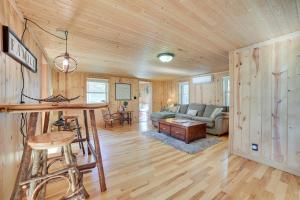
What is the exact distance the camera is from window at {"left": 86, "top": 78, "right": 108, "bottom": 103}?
19.8 ft

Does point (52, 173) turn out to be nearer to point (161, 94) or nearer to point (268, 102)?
point (268, 102)

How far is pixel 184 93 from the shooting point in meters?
7.28

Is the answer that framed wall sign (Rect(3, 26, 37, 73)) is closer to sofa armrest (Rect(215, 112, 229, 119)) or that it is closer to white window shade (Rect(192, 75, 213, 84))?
sofa armrest (Rect(215, 112, 229, 119))

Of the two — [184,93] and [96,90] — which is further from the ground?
[96,90]

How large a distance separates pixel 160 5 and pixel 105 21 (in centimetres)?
76

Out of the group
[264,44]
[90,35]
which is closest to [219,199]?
[264,44]

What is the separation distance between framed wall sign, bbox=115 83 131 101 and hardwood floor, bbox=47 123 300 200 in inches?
156

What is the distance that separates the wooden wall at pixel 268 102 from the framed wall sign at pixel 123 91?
481 centimetres

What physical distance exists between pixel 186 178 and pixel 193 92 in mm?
5005

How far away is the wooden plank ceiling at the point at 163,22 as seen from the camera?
1539 millimetres

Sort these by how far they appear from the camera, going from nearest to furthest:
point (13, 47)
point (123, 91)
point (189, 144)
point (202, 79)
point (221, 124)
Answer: point (13, 47) < point (189, 144) < point (221, 124) < point (202, 79) < point (123, 91)

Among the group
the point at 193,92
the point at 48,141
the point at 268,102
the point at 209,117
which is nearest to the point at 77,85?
the point at 193,92

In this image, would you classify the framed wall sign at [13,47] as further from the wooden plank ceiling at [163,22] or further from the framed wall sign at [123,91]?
the framed wall sign at [123,91]

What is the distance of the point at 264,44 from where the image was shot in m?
2.50
